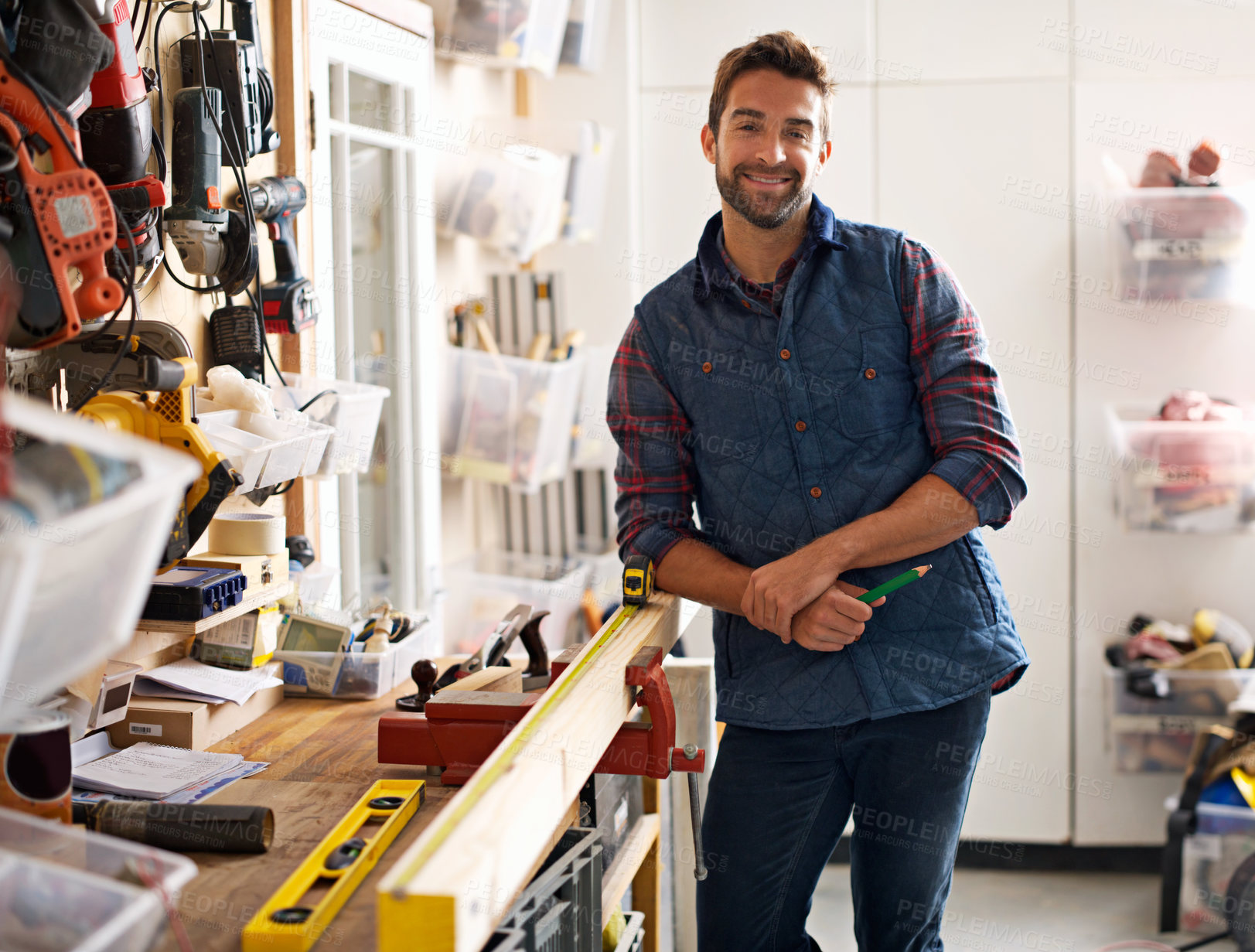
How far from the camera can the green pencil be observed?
59.7 inches


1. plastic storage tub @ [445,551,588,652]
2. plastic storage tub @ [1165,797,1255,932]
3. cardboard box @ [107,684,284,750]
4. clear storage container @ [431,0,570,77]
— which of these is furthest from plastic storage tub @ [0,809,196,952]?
plastic storage tub @ [1165,797,1255,932]

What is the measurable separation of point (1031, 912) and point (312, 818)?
2.47m

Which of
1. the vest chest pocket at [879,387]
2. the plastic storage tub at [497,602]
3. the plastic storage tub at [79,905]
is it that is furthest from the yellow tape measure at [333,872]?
the plastic storage tub at [497,602]

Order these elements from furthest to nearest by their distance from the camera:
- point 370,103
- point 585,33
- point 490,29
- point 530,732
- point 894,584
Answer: point 585,33 < point 490,29 < point 370,103 < point 894,584 < point 530,732

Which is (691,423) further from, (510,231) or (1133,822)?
(1133,822)

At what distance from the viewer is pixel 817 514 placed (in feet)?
5.57

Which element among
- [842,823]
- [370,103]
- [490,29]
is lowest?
[842,823]

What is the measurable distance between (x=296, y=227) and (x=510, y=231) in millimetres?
930

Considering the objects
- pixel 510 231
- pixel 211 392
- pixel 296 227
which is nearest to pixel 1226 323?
pixel 510 231

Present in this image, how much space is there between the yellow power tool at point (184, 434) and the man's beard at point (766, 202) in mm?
838

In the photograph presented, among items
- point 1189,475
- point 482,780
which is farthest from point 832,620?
point 1189,475

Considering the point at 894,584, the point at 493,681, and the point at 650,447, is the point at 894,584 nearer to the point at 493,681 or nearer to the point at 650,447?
the point at 650,447

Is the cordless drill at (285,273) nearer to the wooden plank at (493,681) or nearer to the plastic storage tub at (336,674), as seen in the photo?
the plastic storage tub at (336,674)

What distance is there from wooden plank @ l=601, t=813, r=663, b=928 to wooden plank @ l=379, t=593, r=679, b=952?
21.6 inches
